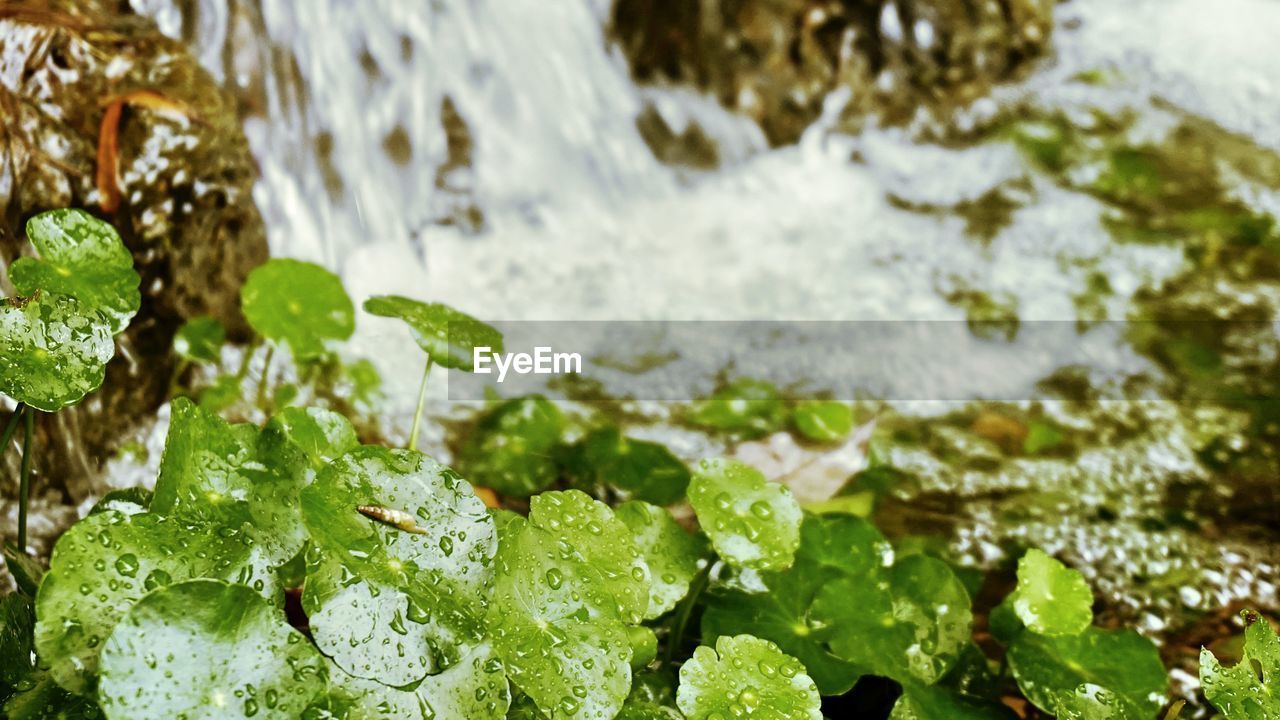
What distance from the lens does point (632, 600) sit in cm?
70

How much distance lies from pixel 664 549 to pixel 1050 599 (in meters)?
0.36

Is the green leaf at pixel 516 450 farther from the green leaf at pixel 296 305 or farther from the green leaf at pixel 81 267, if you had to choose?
the green leaf at pixel 81 267

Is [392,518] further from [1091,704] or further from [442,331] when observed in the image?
[1091,704]

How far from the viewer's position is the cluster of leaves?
588 millimetres

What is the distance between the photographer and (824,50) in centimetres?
265

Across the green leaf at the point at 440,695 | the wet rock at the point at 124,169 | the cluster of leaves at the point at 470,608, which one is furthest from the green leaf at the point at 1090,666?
the wet rock at the point at 124,169

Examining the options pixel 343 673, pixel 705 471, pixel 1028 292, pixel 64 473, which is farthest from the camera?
pixel 1028 292

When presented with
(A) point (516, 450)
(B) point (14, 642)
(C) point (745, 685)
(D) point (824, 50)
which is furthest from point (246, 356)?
(D) point (824, 50)

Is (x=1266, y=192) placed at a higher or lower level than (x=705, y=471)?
lower

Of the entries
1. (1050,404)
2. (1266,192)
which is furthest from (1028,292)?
(1266,192)

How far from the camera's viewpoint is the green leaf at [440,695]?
0.61 meters

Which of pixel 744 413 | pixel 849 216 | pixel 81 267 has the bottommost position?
pixel 849 216

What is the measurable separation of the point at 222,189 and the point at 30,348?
28.6 inches

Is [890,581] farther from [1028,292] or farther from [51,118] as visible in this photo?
[1028,292]
